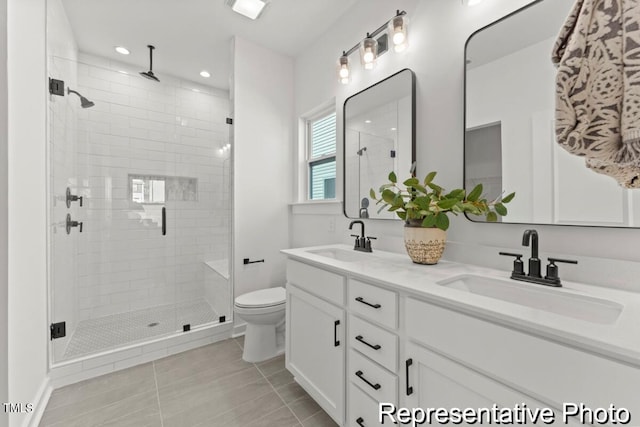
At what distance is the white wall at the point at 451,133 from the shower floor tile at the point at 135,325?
1492 mm

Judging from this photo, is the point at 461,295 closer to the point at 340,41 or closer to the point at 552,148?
the point at 552,148

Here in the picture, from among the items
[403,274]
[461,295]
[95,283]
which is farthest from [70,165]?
[461,295]

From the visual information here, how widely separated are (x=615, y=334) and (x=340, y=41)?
2367 millimetres

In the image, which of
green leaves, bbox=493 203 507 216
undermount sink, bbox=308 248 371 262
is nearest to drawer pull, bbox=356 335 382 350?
undermount sink, bbox=308 248 371 262

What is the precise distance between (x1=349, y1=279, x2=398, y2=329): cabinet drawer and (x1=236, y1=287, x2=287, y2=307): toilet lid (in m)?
0.97

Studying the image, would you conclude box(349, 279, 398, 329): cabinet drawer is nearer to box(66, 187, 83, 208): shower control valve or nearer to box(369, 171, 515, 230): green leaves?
box(369, 171, 515, 230): green leaves

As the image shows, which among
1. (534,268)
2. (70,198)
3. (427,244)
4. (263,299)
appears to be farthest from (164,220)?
(534,268)

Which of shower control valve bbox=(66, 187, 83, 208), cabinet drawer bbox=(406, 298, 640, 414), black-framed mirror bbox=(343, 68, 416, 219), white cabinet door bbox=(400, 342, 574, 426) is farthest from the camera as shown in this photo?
shower control valve bbox=(66, 187, 83, 208)

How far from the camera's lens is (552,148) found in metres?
1.06

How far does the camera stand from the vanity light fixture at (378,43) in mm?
1533

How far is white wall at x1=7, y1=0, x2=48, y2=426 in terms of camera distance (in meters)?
1.23

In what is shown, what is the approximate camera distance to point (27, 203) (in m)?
1.38

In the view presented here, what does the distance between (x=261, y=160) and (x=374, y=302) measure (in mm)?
1894

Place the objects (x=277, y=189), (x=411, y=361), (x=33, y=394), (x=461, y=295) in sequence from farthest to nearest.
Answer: (x=277, y=189) → (x=33, y=394) → (x=411, y=361) → (x=461, y=295)
